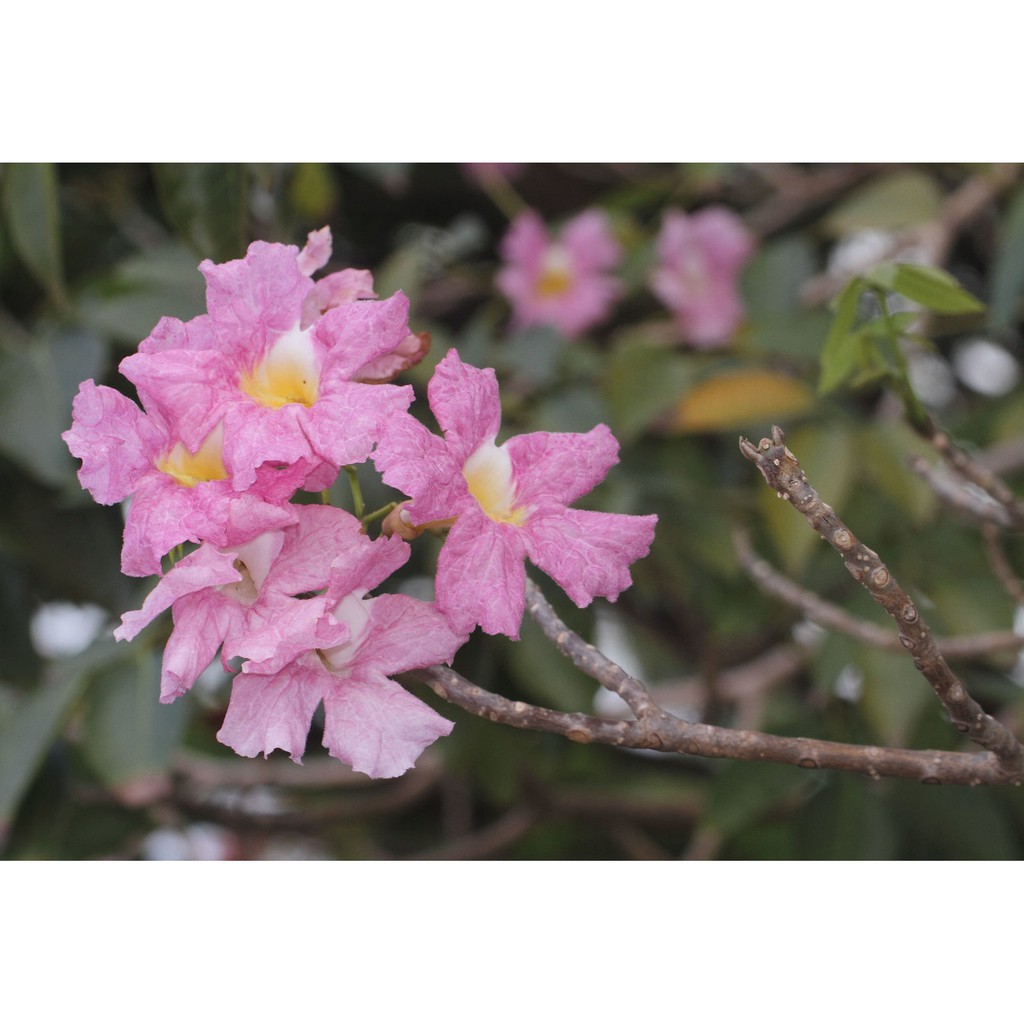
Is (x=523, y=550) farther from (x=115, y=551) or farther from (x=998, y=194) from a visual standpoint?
(x=998, y=194)

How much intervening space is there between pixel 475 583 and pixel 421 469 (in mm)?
52

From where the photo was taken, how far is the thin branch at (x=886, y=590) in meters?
0.42

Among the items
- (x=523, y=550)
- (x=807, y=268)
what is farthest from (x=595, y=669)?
(x=807, y=268)

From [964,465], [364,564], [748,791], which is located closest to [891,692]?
[748,791]

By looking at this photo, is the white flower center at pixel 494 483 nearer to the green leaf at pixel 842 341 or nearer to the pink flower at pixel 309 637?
the pink flower at pixel 309 637

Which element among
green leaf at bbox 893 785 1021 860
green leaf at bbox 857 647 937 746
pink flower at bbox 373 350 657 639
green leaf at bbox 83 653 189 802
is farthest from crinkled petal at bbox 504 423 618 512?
green leaf at bbox 893 785 1021 860

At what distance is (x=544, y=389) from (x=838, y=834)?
1.80ft

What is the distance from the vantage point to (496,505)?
1.63ft

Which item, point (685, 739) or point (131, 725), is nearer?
point (685, 739)

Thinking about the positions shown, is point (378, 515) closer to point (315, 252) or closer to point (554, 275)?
point (315, 252)

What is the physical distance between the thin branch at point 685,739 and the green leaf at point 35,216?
66cm

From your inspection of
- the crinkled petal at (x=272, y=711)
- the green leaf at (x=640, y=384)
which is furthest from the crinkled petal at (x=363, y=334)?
the green leaf at (x=640, y=384)

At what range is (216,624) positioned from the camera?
17.7 inches

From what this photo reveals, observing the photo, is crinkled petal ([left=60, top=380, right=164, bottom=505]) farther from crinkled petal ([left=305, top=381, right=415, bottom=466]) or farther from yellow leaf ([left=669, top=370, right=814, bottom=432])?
yellow leaf ([left=669, top=370, right=814, bottom=432])
